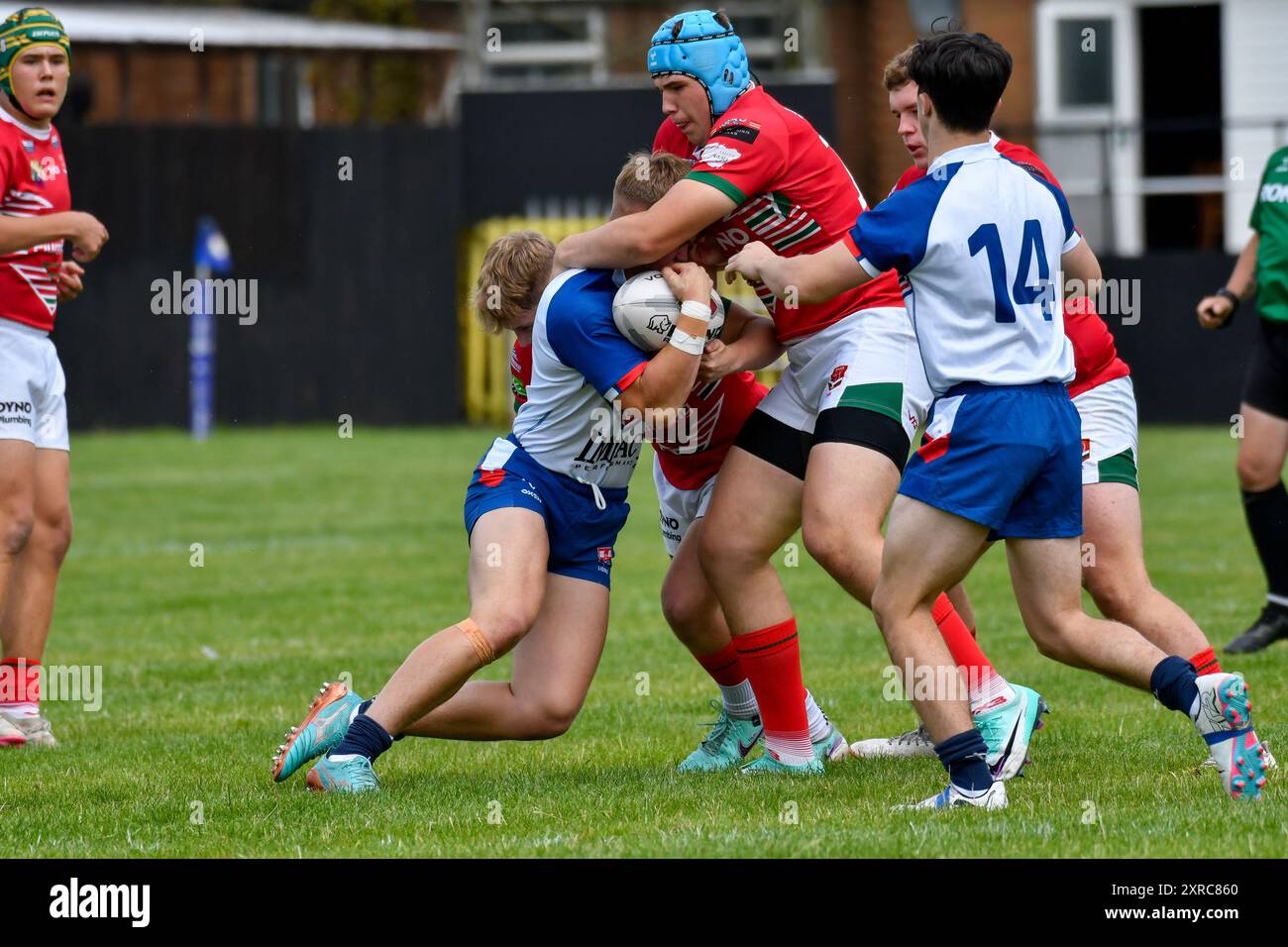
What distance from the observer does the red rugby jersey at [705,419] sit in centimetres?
633

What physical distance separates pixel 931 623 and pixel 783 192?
158 cm

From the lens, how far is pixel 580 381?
19.2ft

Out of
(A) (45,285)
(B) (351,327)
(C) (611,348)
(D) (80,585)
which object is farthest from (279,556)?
(B) (351,327)

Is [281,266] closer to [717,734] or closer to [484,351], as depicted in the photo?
[484,351]

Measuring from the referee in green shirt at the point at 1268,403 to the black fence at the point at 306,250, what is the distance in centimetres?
1544

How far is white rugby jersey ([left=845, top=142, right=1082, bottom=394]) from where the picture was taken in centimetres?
498

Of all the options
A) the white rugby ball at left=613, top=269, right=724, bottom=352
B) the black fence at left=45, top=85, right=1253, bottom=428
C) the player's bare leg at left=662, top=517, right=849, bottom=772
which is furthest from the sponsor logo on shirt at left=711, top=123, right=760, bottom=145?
the black fence at left=45, top=85, right=1253, bottom=428

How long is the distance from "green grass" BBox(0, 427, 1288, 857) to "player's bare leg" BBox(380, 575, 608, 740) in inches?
7.4

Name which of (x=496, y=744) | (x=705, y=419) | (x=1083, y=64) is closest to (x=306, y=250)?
(x=1083, y=64)

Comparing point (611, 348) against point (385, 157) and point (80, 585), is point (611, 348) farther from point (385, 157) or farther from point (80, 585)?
point (385, 157)

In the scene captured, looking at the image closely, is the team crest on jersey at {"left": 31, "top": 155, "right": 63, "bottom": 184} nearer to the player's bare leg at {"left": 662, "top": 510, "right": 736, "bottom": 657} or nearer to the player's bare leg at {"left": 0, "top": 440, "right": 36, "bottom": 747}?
the player's bare leg at {"left": 0, "top": 440, "right": 36, "bottom": 747}

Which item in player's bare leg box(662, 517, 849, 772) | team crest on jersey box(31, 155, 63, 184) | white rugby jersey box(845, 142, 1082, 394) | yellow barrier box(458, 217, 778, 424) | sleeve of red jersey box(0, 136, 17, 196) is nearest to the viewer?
white rugby jersey box(845, 142, 1082, 394)

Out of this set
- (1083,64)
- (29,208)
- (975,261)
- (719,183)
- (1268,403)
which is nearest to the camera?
(975,261)

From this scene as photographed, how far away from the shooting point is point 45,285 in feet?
23.2
